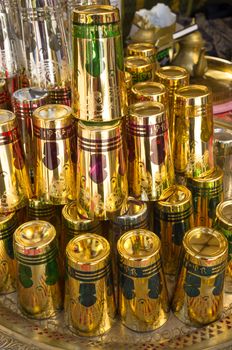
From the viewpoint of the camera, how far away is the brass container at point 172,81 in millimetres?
880

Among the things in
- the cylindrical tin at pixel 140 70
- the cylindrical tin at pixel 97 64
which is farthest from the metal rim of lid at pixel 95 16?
the cylindrical tin at pixel 140 70

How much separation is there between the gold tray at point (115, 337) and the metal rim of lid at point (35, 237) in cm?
13

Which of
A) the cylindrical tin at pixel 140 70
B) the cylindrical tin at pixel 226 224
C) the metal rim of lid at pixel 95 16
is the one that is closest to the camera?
the metal rim of lid at pixel 95 16

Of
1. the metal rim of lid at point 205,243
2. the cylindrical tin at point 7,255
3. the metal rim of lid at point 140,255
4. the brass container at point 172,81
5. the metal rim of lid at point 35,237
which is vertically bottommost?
the cylindrical tin at point 7,255

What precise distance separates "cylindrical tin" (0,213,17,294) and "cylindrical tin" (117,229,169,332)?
0.19m

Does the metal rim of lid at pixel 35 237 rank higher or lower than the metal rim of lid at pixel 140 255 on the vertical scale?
higher

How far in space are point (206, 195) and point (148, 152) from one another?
176 millimetres

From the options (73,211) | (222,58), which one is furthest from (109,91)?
(222,58)

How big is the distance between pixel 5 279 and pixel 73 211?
17 cm

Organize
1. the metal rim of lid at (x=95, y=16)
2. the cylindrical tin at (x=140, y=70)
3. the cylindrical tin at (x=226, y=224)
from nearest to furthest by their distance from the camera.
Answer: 1. the metal rim of lid at (x=95, y=16)
2. the cylindrical tin at (x=226, y=224)
3. the cylindrical tin at (x=140, y=70)

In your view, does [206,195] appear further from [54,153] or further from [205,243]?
[54,153]

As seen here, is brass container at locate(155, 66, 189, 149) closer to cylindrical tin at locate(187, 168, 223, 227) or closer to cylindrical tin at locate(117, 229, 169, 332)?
cylindrical tin at locate(187, 168, 223, 227)

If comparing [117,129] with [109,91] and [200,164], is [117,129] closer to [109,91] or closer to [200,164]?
[109,91]

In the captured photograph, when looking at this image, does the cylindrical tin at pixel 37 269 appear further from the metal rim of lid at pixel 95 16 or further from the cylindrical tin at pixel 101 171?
the metal rim of lid at pixel 95 16
